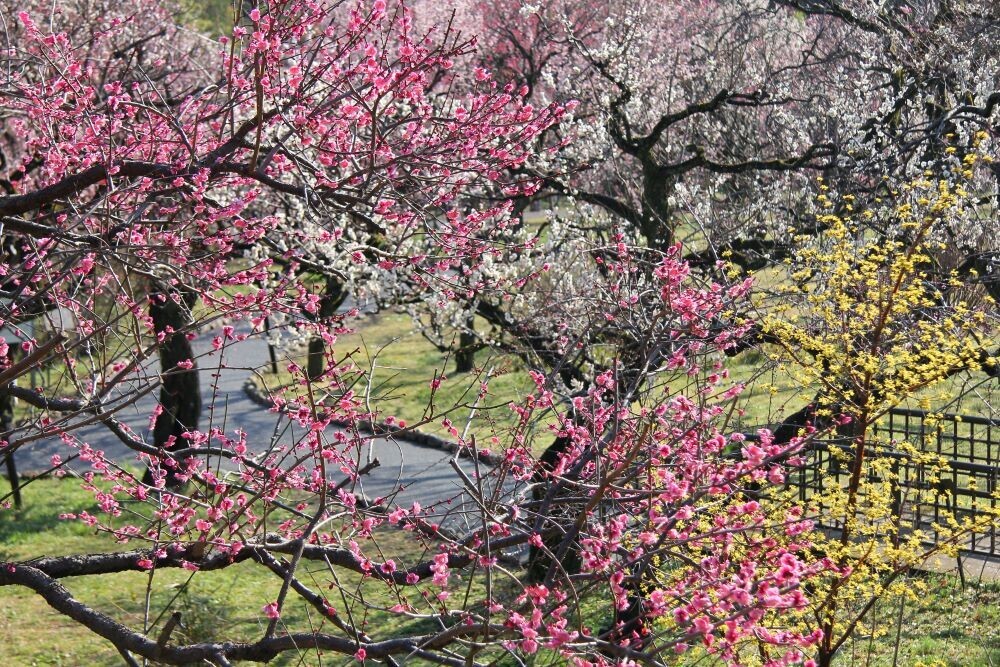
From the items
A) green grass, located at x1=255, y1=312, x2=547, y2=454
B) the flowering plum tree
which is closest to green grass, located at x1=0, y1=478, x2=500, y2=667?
the flowering plum tree

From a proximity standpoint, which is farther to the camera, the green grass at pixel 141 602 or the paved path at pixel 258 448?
the paved path at pixel 258 448

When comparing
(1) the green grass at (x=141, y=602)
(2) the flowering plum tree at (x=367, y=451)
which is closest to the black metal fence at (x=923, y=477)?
(2) the flowering plum tree at (x=367, y=451)

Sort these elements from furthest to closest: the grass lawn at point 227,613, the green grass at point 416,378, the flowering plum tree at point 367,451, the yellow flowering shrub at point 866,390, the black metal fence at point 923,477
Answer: the green grass at point 416,378 → the grass lawn at point 227,613 → the black metal fence at point 923,477 → the yellow flowering shrub at point 866,390 → the flowering plum tree at point 367,451

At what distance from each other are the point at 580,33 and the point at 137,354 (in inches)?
543

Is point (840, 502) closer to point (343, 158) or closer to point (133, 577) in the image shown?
point (343, 158)

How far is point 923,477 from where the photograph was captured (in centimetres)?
934

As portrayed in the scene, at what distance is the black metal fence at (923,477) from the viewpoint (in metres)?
6.56

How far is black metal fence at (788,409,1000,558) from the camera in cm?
656

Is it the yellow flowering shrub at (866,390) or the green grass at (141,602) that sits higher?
the yellow flowering shrub at (866,390)

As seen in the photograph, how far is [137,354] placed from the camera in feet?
13.0

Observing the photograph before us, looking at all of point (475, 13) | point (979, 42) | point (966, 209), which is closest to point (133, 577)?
point (966, 209)

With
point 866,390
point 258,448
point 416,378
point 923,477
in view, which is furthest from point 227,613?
point 416,378

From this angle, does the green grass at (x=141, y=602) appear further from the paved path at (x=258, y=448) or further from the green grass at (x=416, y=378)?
the green grass at (x=416, y=378)

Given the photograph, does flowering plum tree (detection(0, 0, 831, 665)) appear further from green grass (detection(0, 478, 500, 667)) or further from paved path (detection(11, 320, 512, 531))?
paved path (detection(11, 320, 512, 531))
